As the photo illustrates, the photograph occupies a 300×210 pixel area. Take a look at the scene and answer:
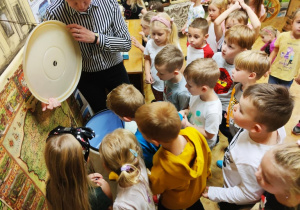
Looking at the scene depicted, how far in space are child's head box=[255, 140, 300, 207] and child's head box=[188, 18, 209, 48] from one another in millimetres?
1701

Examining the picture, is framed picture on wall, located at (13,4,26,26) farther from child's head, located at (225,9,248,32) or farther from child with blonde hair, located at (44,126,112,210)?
child's head, located at (225,9,248,32)

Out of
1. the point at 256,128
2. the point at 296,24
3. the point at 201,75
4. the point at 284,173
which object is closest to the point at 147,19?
the point at 201,75

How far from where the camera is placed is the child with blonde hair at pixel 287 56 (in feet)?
7.14

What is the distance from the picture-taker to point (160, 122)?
3.72 feet

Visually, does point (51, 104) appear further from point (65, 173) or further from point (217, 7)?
point (217, 7)

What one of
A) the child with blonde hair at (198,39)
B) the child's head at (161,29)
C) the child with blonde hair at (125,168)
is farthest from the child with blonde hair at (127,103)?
the child with blonde hair at (198,39)

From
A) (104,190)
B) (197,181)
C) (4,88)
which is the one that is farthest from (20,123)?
(197,181)

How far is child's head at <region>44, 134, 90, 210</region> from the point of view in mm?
1000

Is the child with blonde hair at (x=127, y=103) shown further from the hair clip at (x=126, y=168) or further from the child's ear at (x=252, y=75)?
the child's ear at (x=252, y=75)

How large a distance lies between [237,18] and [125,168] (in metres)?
2.09

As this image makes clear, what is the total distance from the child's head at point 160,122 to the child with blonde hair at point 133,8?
2.91 m

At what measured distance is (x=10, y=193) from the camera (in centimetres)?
103

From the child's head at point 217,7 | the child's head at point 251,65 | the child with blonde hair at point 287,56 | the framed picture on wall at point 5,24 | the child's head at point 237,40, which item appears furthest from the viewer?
the child's head at point 217,7

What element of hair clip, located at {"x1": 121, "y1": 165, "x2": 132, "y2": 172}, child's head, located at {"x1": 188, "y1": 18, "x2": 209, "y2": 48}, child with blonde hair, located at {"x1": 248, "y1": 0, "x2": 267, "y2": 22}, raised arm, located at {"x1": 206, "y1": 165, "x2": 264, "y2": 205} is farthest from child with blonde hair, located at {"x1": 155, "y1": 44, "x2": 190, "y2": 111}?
child with blonde hair, located at {"x1": 248, "y1": 0, "x2": 267, "y2": 22}
